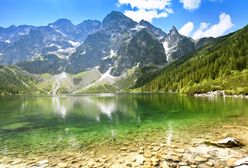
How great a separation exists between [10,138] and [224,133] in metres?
31.5

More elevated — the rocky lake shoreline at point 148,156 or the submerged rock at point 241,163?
the submerged rock at point 241,163

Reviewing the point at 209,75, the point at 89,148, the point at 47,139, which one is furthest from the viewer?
the point at 209,75

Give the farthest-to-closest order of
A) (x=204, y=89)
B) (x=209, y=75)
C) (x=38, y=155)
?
(x=209, y=75) < (x=204, y=89) < (x=38, y=155)

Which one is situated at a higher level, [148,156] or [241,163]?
[241,163]

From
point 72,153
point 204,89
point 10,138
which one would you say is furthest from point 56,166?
point 204,89

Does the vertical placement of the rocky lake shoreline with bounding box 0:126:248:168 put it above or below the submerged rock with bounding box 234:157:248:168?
below

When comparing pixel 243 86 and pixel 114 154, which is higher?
pixel 243 86

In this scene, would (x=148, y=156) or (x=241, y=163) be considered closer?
(x=241, y=163)

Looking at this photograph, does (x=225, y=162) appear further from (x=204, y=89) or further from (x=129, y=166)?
(x=204, y=89)

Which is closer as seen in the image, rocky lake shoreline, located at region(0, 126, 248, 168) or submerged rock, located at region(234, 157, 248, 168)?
submerged rock, located at region(234, 157, 248, 168)

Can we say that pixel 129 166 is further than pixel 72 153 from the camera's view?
No

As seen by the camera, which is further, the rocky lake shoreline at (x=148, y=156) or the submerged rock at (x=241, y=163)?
the rocky lake shoreline at (x=148, y=156)

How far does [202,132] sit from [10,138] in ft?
94.7

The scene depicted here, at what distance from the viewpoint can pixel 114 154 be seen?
25422 millimetres
